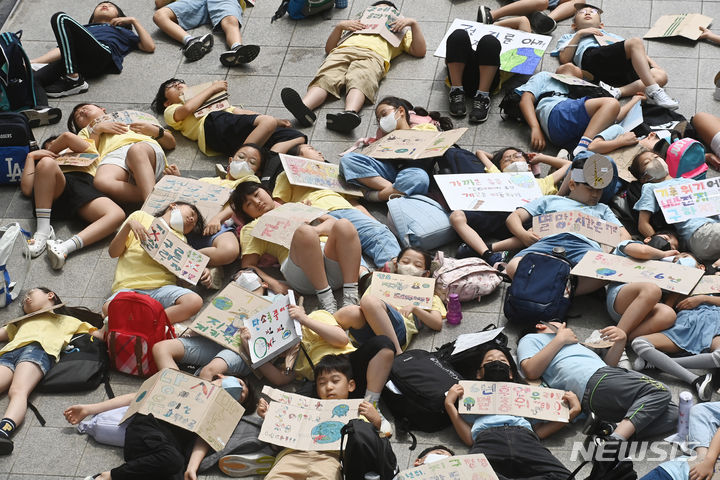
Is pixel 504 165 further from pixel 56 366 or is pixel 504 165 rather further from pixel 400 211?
pixel 56 366

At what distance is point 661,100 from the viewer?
9.01 m

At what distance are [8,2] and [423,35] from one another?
4101 millimetres

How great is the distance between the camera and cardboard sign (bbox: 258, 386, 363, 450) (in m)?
6.54

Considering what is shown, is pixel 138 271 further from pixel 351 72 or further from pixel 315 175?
pixel 351 72

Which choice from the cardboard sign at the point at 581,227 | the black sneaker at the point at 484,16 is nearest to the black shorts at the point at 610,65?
the black sneaker at the point at 484,16

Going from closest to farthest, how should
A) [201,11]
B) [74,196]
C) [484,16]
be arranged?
[74,196], [484,16], [201,11]

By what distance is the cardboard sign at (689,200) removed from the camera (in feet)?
25.7

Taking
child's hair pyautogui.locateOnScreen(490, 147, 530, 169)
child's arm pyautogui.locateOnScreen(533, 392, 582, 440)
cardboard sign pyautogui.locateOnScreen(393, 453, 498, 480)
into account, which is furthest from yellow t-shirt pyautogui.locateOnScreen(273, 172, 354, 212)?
cardboard sign pyautogui.locateOnScreen(393, 453, 498, 480)

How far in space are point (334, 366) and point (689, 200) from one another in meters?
2.86

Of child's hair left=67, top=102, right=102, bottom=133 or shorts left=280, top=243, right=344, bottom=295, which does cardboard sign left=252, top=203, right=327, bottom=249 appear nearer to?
shorts left=280, top=243, right=344, bottom=295

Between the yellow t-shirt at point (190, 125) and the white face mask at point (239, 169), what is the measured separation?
0.62 metres

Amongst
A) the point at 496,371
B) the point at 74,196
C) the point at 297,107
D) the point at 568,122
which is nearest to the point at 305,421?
the point at 496,371

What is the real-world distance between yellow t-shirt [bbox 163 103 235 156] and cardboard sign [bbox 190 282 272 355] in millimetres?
2009

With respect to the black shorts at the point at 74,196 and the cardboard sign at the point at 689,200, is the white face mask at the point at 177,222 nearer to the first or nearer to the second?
the black shorts at the point at 74,196
